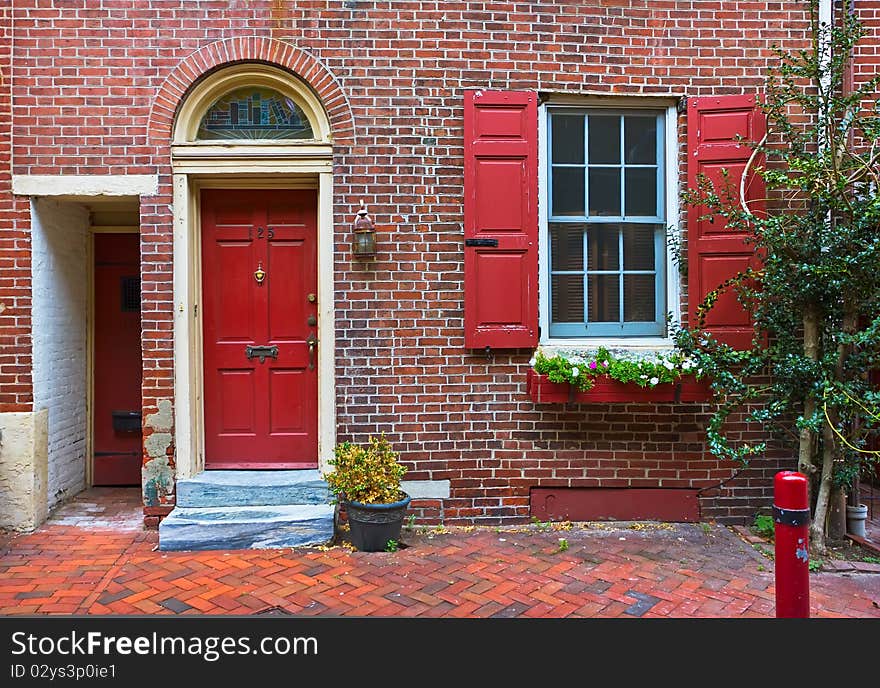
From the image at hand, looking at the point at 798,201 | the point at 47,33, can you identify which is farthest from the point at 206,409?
the point at 798,201

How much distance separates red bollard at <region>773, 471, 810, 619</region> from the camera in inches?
114

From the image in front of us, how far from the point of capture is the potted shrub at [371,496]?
16.0 ft

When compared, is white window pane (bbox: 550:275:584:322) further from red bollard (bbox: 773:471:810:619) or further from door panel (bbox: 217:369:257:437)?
red bollard (bbox: 773:471:810:619)

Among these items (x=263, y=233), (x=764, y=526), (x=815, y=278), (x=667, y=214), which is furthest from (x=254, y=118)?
(x=764, y=526)

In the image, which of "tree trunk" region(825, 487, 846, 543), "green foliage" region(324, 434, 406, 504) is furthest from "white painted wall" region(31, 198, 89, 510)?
"tree trunk" region(825, 487, 846, 543)

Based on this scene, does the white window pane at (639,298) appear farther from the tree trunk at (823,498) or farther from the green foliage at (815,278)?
the tree trunk at (823,498)

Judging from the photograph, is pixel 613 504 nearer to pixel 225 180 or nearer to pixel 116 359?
pixel 225 180

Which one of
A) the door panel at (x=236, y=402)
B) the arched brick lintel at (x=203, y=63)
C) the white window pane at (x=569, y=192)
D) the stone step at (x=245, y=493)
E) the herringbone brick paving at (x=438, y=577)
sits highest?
the arched brick lintel at (x=203, y=63)

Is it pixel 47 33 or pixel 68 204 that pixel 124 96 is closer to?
pixel 47 33

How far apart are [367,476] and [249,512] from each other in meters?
0.95

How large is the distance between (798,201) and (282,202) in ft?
13.4

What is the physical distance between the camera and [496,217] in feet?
17.5

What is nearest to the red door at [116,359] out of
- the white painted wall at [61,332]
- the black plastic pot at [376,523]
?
the white painted wall at [61,332]

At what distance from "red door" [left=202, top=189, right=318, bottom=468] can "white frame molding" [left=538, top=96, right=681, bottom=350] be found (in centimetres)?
182
